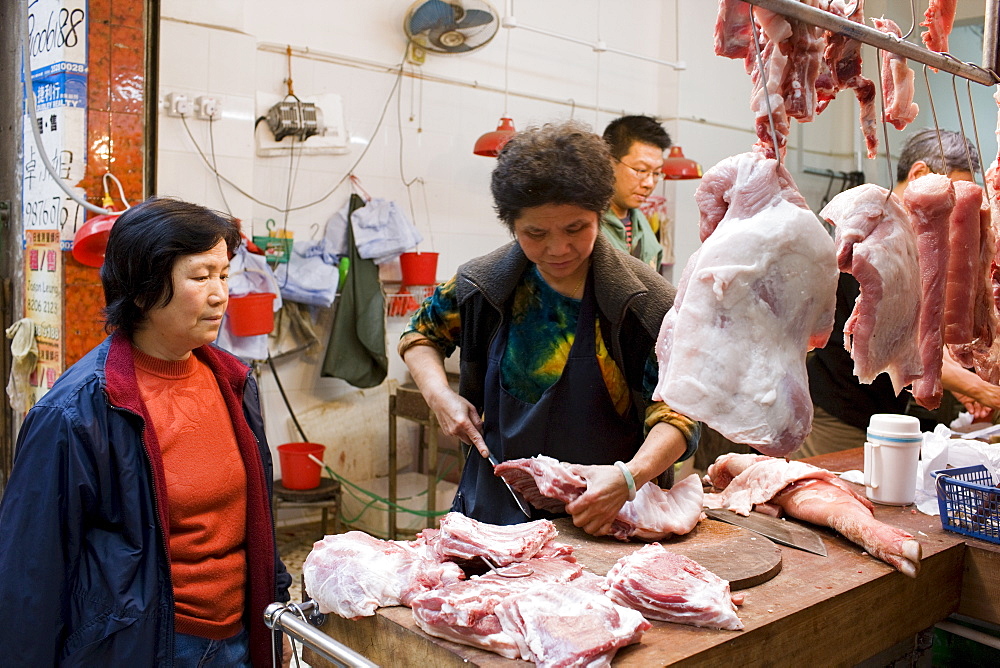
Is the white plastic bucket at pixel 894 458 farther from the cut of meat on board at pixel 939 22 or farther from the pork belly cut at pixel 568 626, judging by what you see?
the pork belly cut at pixel 568 626

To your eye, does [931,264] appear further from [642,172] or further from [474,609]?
[642,172]

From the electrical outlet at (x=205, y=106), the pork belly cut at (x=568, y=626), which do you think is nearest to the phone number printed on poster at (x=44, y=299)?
the electrical outlet at (x=205, y=106)

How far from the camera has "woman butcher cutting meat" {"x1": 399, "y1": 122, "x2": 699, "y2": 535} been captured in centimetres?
238

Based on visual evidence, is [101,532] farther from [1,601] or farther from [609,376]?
[609,376]

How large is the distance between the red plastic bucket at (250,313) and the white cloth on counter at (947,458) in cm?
356

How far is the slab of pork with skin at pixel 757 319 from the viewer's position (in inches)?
64.7

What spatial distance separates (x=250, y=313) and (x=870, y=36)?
400 centimetres

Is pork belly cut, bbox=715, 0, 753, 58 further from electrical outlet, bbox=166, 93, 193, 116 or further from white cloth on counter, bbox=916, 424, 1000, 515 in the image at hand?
electrical outlet, bbox=166, 93, 193, 116

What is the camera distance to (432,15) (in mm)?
6094

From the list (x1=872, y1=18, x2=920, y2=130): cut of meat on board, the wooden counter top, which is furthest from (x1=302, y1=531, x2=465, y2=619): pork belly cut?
(x1=872, y1=18, x2=920, y2=130): cut of meat on board

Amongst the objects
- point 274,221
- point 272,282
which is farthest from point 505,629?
point 274,221

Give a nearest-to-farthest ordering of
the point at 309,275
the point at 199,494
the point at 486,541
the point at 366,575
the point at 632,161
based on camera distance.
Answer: the point at 366,575, the point at 486,541, the point at 199,494, the point at 632,161, the point at 309,275

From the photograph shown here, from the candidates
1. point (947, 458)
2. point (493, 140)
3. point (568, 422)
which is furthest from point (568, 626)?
point (493, 140)

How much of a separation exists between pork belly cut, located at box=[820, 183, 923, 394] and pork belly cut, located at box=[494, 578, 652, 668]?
733 millimetres
